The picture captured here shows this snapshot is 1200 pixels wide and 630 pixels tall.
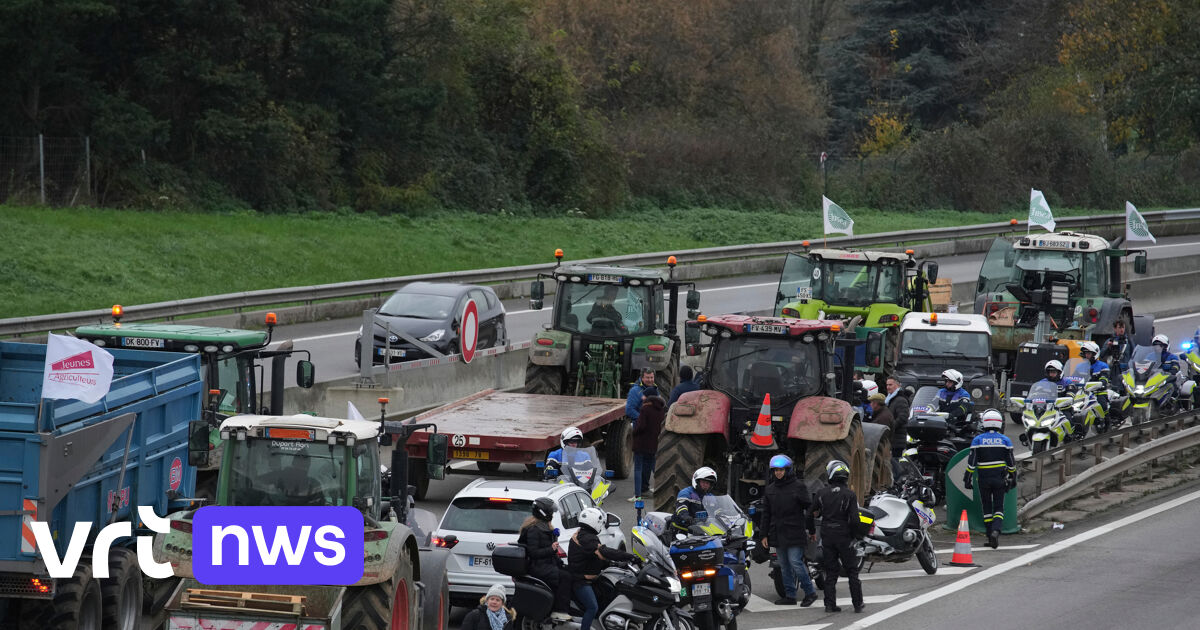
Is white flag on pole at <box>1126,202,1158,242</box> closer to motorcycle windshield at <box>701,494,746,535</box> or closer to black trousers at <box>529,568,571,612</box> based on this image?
motorcycle windshield at <box>701,494,746,535</box>

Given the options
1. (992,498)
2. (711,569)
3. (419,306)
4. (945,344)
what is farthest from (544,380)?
(711,569)

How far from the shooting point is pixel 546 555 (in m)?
13.2

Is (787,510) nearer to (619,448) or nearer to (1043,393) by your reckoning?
(619,448)

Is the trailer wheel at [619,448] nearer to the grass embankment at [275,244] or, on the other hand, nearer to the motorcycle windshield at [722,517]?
the motorcycle windshield at [722,517]

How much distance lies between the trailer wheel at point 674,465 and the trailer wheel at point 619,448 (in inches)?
133

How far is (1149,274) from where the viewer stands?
43.8m

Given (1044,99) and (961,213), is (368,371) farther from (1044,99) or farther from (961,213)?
(1044,99)

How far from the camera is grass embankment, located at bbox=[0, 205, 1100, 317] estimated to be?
32.8m

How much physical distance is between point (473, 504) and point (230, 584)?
3.97 meters

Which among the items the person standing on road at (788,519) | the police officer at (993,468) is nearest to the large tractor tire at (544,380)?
the police officer at (993,468)

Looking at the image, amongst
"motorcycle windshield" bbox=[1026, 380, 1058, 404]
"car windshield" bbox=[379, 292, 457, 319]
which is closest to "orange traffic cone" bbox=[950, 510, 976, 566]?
"motorcycle windshield" bbox=[1026, 380, 1058, 404]

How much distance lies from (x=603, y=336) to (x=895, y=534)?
7741mm

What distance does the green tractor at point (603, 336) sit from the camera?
23.3m

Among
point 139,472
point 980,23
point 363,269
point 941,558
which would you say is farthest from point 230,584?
point 980,23
